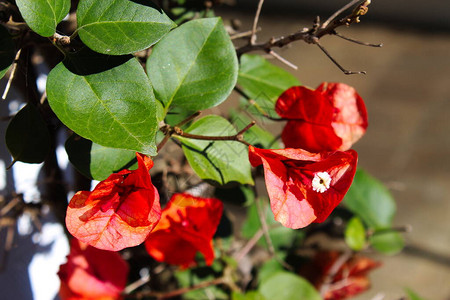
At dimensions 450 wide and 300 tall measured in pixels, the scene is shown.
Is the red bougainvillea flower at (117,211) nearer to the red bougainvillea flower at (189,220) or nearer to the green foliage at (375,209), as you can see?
the red bougainvillea flower at (189,220)

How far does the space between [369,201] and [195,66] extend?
58 centimetres

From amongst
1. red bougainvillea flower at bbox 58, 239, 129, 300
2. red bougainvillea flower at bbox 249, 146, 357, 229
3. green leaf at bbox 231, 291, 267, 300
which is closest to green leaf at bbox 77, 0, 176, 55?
red bougainvillea flower at bbox 249, 146, 357, 229

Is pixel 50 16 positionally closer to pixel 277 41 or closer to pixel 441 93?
pixel 277 41

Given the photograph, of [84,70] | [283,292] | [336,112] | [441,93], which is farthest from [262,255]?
[441,93]

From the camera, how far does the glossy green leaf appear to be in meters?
0.86

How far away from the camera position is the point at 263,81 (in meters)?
0.53

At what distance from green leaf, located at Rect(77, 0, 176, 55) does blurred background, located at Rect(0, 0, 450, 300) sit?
113 centimetres

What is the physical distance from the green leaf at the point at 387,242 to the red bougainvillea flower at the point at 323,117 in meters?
0.44

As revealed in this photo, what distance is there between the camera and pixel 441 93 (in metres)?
1.53

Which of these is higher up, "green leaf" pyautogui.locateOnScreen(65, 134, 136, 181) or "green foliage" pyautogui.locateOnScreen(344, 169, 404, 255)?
"green leaf" pyautogui.locateOnScreen(65, 134, 136, 181)

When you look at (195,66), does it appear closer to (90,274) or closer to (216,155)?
(216,155)

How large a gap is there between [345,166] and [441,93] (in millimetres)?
1330

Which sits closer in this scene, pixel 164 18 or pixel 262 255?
pixel 164 18

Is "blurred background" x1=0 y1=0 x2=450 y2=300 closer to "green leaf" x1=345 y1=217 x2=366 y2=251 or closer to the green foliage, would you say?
the green foliage
